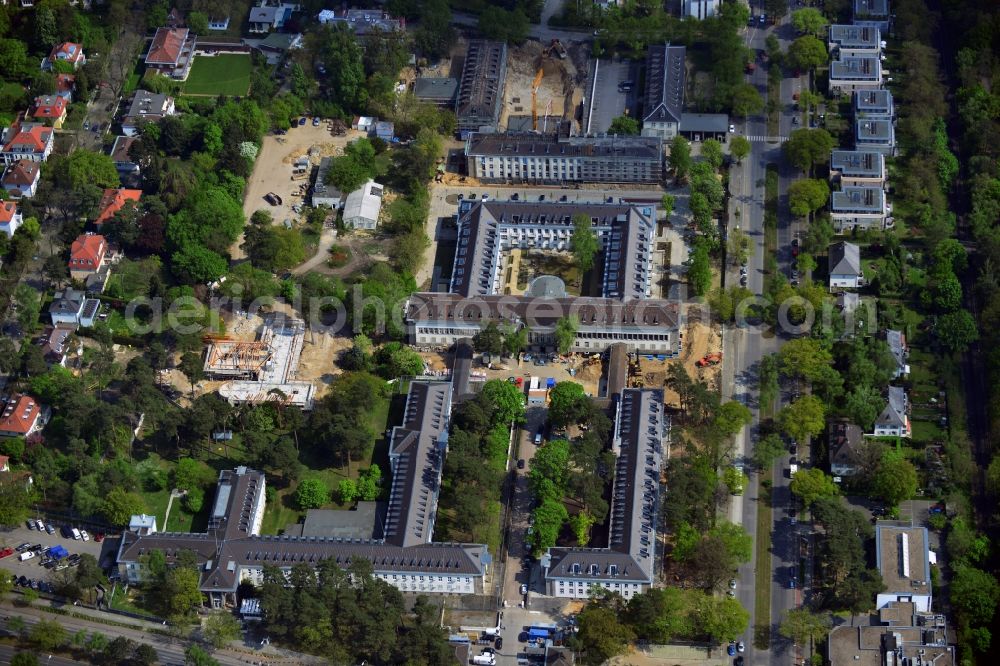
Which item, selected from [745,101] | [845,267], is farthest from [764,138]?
[845,267]

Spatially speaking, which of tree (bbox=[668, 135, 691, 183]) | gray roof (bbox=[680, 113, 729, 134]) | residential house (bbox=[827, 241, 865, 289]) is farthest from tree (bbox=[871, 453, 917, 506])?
gray roof (bbox=[680, 113, 729, 134])

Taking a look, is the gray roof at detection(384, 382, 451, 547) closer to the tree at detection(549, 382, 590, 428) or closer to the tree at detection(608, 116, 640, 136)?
the tree at detection(549, 382, 590, 428)

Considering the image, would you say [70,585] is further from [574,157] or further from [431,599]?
[574,157]

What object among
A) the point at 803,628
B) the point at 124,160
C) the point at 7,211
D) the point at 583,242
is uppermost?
the point at 124,160

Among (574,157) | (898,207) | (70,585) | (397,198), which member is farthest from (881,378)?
(70,585)

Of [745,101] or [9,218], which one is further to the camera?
[745,101]

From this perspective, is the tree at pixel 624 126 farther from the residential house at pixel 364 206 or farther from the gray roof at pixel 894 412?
the gray roof at pixel 894 412

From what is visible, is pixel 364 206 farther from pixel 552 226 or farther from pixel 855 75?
pixel 855 75
